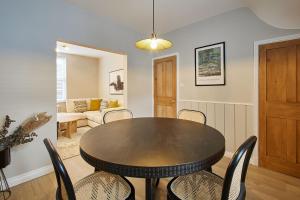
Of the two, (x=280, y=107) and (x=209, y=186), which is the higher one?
(x=280, y=107)

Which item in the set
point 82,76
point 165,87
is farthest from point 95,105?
point 165,87

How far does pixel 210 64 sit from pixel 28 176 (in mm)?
3218

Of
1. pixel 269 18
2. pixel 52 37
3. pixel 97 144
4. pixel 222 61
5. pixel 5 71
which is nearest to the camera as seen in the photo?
pixel 97 144

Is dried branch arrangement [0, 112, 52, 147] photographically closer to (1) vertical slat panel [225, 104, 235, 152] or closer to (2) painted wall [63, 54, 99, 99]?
(1) vertical slat panel [225, 104, 235, 152]

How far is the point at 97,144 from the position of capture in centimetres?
116

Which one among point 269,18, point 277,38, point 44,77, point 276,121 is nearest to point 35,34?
point 44,77

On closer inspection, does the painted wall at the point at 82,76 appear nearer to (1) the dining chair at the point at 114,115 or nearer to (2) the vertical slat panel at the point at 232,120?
(1) the dining chair at the point at 114,115

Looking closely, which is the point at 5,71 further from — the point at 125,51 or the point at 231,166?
the point at 231,166

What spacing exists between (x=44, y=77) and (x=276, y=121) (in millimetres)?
3276

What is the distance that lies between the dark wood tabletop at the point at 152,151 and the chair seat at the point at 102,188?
30 centimetres

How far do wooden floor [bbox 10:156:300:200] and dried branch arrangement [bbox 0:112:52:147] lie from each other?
57cm

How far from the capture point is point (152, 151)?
3.43 feet

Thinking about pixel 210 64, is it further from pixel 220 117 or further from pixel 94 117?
pixel 94 117

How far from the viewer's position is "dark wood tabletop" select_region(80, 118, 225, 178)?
87 centimetres
